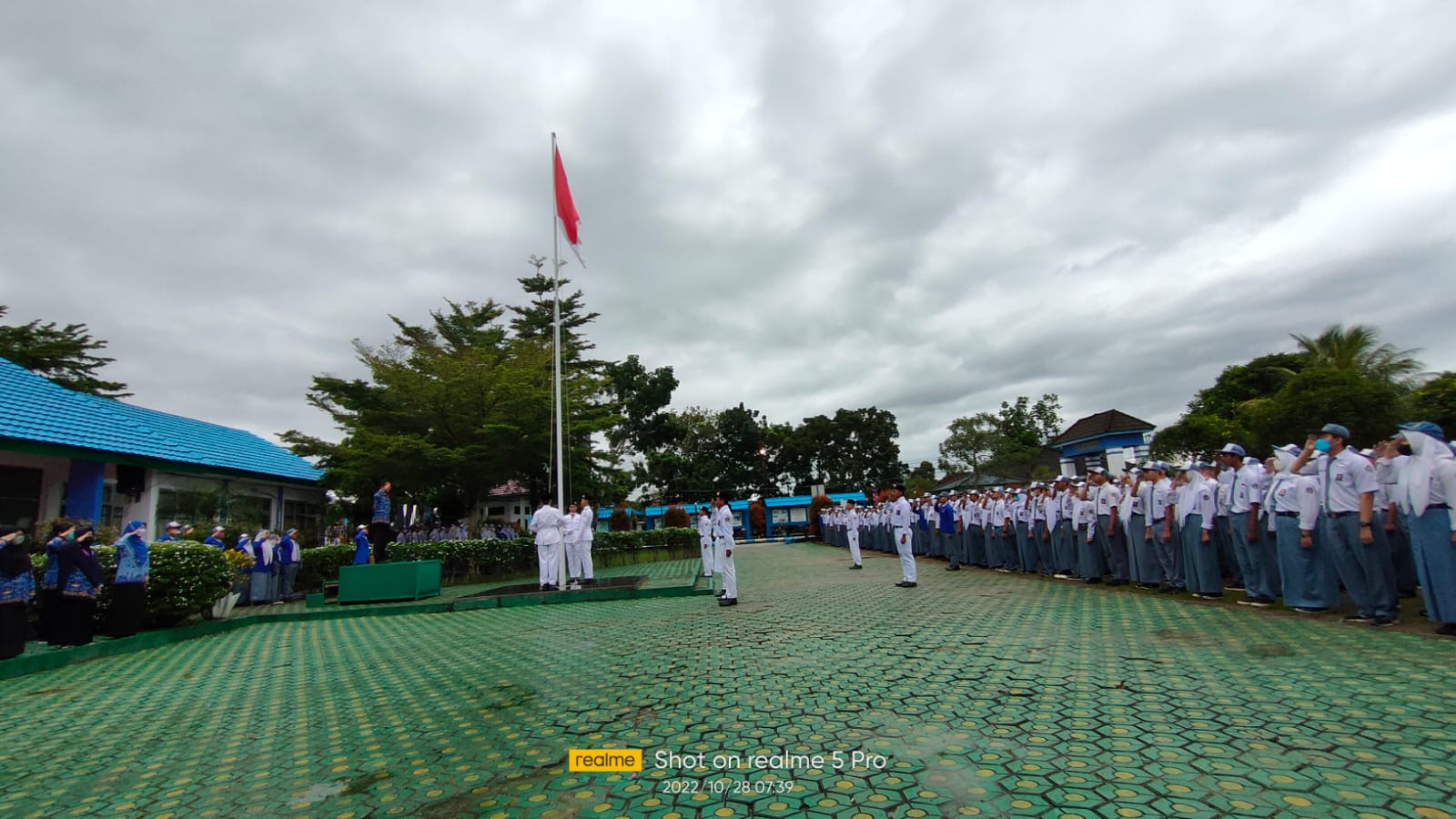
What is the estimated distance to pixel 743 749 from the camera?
3.35 metres

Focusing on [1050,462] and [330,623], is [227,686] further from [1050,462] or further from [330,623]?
[1050,462]

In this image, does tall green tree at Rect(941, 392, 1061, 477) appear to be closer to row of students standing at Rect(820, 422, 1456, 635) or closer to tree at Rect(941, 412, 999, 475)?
tree at Rect(941, 412, 999, 475)

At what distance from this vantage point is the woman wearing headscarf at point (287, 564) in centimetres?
1355

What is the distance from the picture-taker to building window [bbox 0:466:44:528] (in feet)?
40.1

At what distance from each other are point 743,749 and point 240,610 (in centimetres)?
1261

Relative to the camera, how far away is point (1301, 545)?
6293 mm

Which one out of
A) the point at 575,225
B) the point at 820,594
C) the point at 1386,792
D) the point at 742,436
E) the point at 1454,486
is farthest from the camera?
the point at 742,436

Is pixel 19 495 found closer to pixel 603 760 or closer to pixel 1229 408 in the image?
pixel 603 760

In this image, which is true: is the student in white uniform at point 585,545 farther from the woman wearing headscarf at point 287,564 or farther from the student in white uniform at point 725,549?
the woman wearing headscarf at point 287,564

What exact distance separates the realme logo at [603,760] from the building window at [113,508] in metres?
16.3

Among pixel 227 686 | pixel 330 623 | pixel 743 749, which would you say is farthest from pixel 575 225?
pixel 743 749

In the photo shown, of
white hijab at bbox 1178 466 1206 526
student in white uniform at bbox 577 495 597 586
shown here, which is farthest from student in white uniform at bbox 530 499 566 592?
white hijab at bbox 1178 466 1206 526

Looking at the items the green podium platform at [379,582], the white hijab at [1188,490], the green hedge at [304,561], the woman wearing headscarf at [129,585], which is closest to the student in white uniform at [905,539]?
the white hijab at [1188,490]

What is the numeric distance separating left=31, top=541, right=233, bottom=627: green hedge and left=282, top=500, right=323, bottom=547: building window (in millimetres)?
10129
